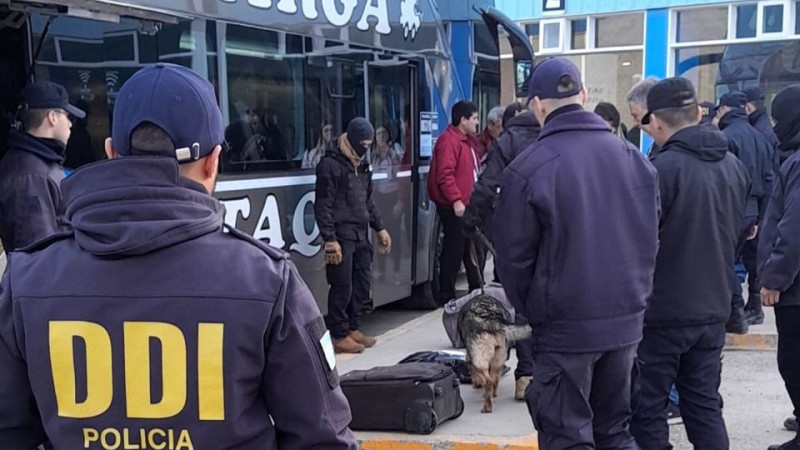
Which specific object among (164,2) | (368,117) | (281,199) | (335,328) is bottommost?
(335,328)

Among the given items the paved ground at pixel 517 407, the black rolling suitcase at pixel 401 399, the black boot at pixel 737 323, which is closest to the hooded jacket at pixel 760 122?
the paved ground at pixel 517 407

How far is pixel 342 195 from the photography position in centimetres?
639

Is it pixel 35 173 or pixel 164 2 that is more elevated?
pixel 164 2

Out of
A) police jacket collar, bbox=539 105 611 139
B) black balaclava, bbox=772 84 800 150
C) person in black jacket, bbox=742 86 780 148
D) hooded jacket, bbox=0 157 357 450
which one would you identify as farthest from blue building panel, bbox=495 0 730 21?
hooded jacket, bbox=0 157 357 450

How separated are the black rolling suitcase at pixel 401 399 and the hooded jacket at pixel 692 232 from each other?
1.29 m

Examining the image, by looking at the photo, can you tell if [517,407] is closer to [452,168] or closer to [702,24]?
[452,168]

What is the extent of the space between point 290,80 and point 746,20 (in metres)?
11.8

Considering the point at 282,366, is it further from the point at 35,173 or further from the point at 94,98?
the point at 94,98

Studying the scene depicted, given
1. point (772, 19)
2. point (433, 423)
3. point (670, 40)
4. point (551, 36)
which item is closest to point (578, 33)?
point (551, 36)

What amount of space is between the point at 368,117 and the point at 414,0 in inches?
54.5

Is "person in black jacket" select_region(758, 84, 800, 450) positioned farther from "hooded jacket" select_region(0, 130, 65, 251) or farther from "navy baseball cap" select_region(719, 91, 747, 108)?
"hooded jacket" select_region(0, 130, 65, 251)

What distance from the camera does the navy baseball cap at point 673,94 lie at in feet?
12.7

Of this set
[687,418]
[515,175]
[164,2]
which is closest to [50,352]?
[515,175]

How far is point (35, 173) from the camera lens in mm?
4133
